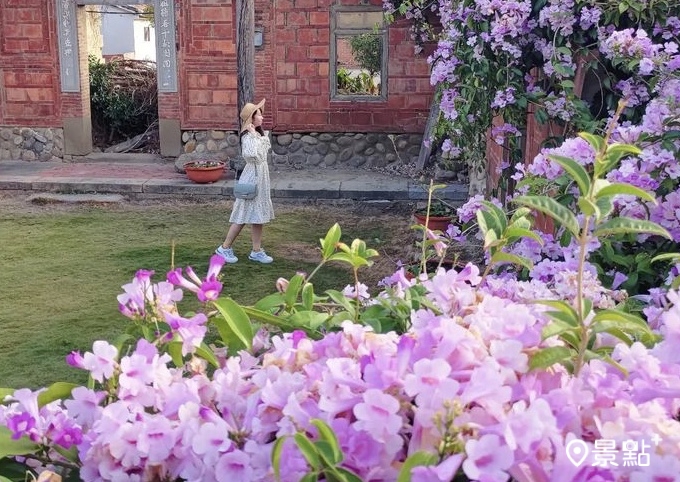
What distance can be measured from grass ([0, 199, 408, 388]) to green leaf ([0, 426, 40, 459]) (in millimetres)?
3530

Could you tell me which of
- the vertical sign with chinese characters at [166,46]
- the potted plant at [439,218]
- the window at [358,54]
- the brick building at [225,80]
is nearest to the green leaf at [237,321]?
the potted plant at [439,218]

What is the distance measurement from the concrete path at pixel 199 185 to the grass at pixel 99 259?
46cm

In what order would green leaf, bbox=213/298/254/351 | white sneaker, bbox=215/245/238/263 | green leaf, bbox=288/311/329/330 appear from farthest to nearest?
white sneaker, bbox=215/245/238/263 → green leaf, bbox=288/311/329/330 → green leaf, bbox=213/298/254/351

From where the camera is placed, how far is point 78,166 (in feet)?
38.7

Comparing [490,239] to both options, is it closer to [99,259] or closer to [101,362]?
[101,362]

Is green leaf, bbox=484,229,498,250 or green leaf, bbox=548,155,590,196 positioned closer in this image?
green leaf, bbox=548,155,590,196

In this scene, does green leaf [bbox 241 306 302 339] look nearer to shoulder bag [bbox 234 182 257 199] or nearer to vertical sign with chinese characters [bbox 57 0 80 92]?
shoulder bag [bbox 234 182 257 199]

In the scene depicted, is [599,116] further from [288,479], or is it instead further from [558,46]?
[288,479]

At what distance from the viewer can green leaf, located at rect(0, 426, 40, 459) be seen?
111cm

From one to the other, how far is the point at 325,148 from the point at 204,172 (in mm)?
2097

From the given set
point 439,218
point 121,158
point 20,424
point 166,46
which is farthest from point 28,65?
point 20,424

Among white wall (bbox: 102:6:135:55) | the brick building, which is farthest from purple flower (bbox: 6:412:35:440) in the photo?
white wall (bbox: 102:6:135:55)

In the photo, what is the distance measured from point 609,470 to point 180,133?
11608mm

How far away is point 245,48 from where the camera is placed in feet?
33.4
